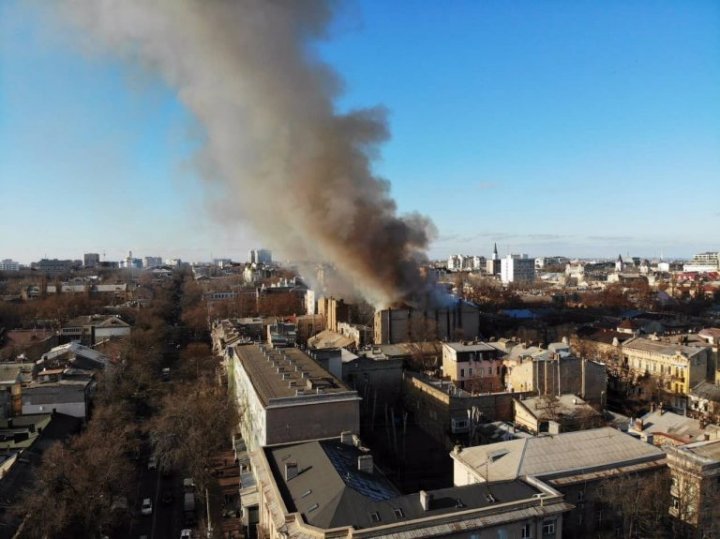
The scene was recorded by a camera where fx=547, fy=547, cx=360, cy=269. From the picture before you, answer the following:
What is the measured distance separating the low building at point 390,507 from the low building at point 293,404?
318cm

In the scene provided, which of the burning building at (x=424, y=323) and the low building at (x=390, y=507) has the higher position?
the burning building at (x=424, y=323)

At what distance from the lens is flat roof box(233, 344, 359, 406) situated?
18016 mm

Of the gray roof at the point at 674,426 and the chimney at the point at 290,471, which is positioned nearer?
the chimney at the point at 290,471

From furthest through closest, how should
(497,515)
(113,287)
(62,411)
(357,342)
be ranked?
1. (113,287)
2. (357,342)
3. (62,411)
4. (497,515)

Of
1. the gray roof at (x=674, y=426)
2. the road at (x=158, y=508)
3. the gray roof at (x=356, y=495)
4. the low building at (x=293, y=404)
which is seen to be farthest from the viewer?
the gray roof at (x=674, y=426)

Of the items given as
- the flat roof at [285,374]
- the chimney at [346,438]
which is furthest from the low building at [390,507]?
the flat roof at [285,374]

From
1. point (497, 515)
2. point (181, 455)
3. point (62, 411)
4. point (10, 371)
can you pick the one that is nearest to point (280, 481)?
point (497, 515)

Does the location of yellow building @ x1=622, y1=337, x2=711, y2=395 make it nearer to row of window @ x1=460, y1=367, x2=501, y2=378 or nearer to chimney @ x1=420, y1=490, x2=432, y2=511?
row of window @ x1=460, y1=367, x2=501, y2=378

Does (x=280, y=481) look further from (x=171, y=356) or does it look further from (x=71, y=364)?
(x=171, y=356)

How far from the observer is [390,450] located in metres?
21.9

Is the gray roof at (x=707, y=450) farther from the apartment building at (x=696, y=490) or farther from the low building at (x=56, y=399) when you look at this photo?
the low building at (x=56, y=399)

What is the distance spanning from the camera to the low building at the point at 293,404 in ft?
55.2

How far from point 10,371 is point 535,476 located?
26277mm

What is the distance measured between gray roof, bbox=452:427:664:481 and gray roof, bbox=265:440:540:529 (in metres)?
1.06
